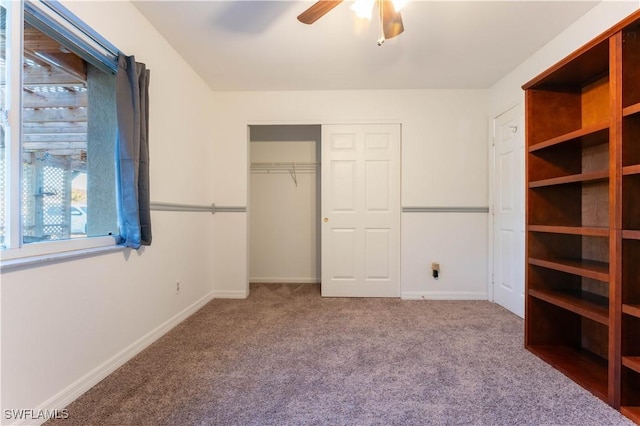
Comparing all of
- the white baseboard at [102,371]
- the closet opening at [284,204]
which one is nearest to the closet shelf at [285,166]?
the closet opening at [284,204]

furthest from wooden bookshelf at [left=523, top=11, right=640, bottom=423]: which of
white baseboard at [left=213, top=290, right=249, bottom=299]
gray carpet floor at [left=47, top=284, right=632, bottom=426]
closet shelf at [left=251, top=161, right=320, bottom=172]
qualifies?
white baseboard at [left=213, top=290, right=249, bottom=299]

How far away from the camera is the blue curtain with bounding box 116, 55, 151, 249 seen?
1.69 meters

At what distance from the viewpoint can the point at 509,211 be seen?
277 cm

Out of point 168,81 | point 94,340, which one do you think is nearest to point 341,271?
point 94,340

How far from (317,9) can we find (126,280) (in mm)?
1927

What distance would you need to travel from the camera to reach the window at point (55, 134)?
1.19 meters

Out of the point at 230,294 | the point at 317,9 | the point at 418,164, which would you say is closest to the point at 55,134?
the point at 317,9

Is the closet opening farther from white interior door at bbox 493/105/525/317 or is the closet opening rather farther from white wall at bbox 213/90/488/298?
white interior door at bbox 493/105/525/317

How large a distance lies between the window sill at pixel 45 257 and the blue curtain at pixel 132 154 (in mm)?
153

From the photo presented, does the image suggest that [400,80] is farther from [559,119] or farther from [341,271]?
[341,271]

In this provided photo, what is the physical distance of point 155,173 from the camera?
A: 7.01 feet

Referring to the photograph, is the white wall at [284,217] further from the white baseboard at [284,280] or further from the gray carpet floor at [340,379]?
the gray carpet floor at [340,379]

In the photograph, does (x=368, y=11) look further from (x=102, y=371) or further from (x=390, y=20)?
(x=102, y=371)

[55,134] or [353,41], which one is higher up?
[353,41]
